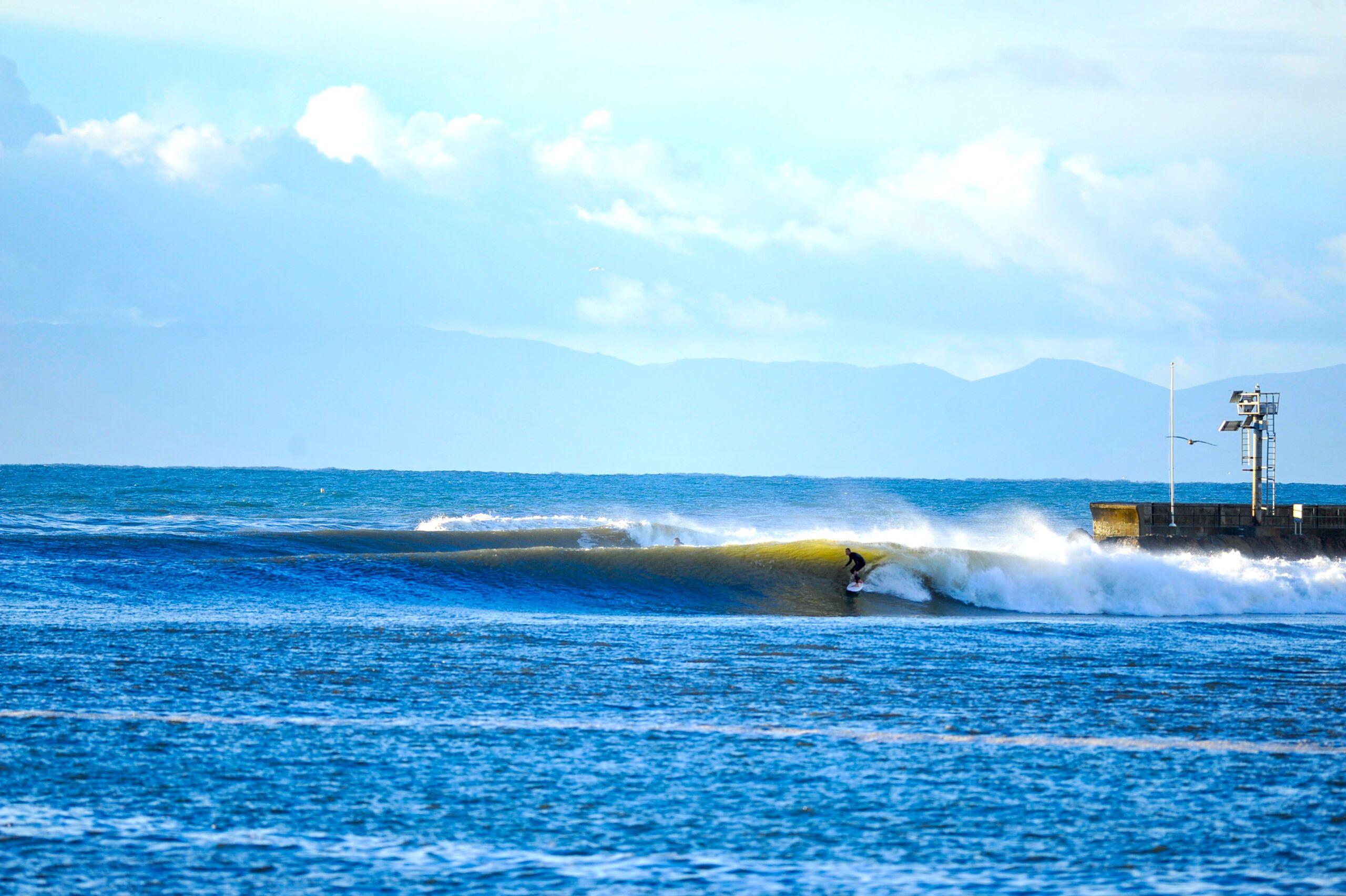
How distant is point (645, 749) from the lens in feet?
33.9

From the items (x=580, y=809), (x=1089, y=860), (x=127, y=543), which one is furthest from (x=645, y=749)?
(x=127, y=543)

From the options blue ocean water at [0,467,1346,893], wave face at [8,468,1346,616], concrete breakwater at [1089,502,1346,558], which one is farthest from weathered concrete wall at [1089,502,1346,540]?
blue ocean water at [0,467,1346,893]

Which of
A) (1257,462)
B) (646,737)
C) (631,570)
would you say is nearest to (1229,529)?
(1257,462)

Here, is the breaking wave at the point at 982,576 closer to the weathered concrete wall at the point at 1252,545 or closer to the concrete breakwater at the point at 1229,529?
the weathered concrete wall at the point at 1252,545

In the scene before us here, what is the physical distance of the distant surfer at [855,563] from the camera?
27.9m

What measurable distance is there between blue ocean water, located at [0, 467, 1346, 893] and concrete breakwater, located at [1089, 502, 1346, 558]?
5.47 metres

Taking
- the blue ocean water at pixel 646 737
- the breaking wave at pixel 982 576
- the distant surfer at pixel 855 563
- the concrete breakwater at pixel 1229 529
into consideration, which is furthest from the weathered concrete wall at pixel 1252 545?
the distant surfer at pixel 855 563

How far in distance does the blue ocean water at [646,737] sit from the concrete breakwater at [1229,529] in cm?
547

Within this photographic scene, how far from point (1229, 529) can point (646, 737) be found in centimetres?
2845

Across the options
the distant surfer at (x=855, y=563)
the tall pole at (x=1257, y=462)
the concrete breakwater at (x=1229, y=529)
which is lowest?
the distant surfer at (x=855, y=563)

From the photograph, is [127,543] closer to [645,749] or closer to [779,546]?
[779,546]

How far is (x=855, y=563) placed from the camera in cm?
2841

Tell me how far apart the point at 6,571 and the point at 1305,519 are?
3327cm

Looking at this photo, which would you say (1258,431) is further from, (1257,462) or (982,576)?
(982,576)
